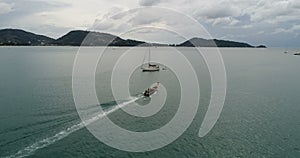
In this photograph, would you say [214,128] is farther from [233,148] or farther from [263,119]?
[263,119]

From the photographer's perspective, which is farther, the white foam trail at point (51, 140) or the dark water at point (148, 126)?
the dark water at point (148, 126)

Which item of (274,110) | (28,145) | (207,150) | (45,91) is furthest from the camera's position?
(45,91)

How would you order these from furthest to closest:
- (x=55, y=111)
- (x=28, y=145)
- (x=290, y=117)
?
(x=290, y=117)
(x=55, y=111)
(x=28, y=145)

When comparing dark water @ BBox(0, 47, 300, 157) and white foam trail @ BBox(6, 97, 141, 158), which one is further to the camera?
dark water @ BBox(0, 47, 300, 157)

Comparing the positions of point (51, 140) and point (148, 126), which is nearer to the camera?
point (51, 140)

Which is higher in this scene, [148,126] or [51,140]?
[51,140]

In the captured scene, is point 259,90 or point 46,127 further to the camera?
point 259,90

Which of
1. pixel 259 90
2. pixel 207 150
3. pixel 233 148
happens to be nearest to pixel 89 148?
pixel 207 150

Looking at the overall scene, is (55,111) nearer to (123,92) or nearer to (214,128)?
(123,92)

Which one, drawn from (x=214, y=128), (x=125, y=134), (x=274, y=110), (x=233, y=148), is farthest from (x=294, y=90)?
(x=125, y=134)
